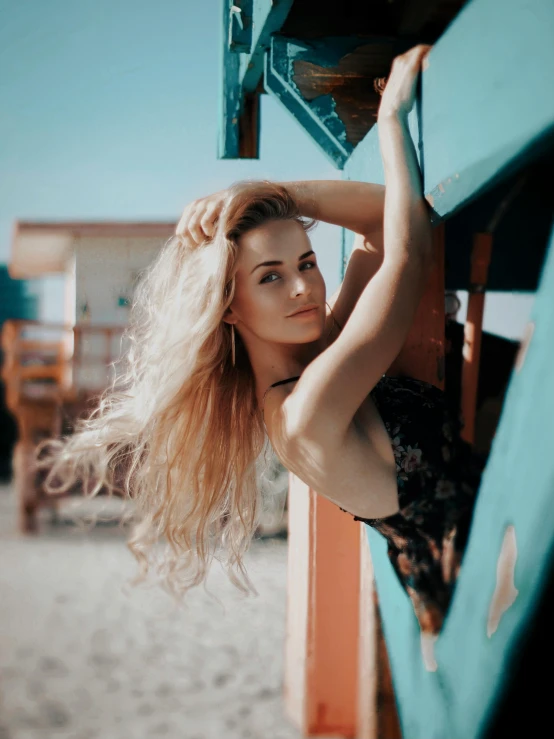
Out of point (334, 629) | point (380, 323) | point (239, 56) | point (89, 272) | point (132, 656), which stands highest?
point (239, 56)

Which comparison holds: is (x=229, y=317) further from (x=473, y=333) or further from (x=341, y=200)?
(x=473, y=333)

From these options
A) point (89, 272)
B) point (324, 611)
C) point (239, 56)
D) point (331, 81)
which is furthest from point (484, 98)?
point (324, 611)

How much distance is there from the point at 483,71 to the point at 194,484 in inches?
43.3

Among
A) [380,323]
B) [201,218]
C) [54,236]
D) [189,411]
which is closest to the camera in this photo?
[380,323]

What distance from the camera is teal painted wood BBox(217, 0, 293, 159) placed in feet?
5.32

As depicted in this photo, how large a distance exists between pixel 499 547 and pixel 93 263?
1.62 metres

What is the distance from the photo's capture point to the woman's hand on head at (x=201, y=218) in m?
1.36

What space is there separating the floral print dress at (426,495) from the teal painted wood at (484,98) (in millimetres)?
431

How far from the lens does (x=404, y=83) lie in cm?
127

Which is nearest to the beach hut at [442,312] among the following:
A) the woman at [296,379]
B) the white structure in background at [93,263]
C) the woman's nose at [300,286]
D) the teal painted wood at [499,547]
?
the teal painted wood at [499,547]

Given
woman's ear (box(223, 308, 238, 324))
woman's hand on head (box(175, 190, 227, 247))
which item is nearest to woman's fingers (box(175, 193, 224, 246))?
woman's hand on head (box(175, 190, 227, 247))

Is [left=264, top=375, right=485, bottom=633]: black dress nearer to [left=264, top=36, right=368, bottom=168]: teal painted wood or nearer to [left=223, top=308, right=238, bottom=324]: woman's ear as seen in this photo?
[left=223, top=308, right=238, bottom=324]: woman's ear

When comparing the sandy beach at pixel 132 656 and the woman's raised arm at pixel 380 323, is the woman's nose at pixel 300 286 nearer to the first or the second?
the woman's raised arm at pixel 380 323

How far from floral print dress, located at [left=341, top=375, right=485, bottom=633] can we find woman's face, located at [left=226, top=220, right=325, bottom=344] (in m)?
0.25
